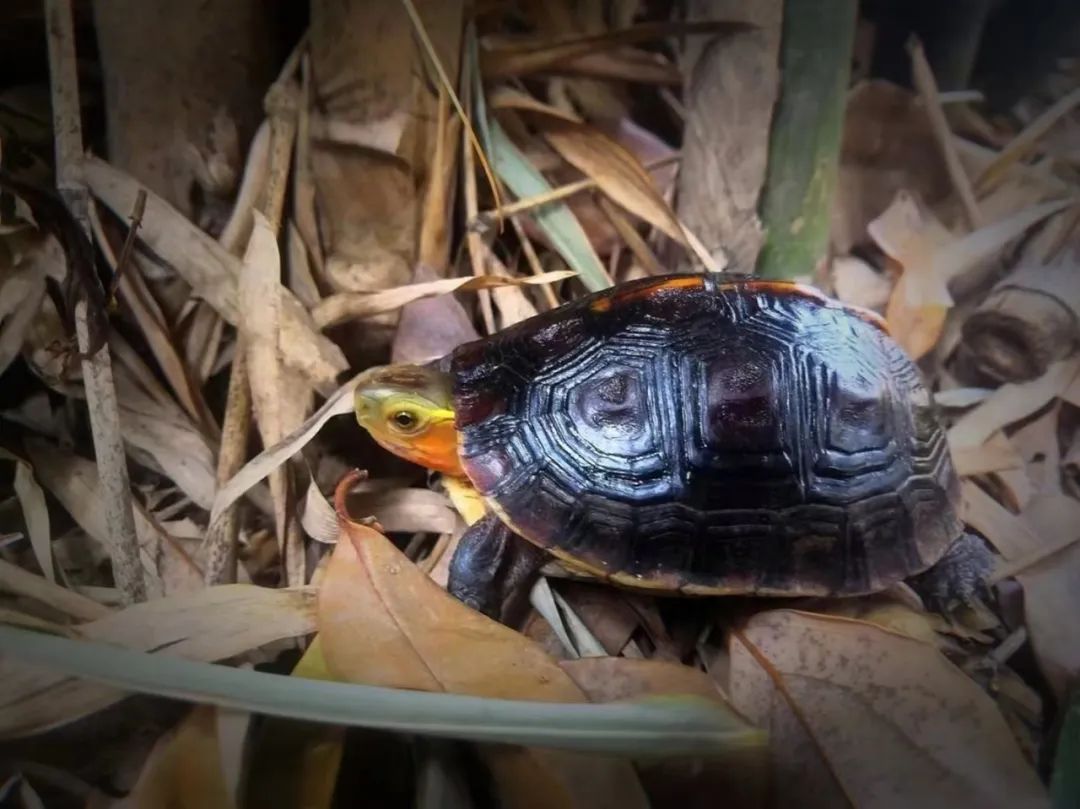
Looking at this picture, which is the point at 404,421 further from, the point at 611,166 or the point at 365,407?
the point at 611,166

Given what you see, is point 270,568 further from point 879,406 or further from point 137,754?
point 879,406

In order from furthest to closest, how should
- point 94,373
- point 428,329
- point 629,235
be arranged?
1. point 629,235
2. point 428,329
3. point 94,373

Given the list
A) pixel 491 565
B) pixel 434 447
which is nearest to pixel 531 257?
pixel 434 447

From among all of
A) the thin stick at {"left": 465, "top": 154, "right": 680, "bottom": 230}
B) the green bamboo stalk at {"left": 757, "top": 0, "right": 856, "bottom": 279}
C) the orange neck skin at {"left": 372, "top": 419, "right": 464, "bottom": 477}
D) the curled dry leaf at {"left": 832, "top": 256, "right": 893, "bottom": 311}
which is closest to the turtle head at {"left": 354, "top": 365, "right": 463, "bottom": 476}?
the orange neck skin at {"left": 372, "top": 419, "right": 464, "bottom": 477}

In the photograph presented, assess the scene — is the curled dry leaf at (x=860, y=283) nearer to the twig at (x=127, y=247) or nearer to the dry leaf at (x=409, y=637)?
the dry leaf at (x=409, y=637)

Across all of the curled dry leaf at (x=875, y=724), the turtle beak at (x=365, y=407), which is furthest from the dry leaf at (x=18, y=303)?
the curled dry leaf at (x=875, y=724)
